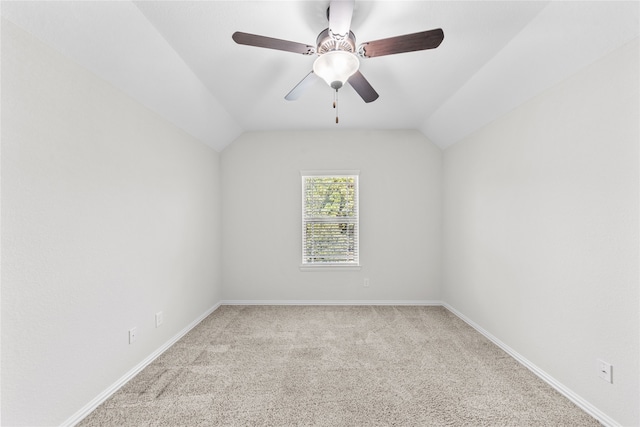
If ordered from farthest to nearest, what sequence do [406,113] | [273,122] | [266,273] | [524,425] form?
[266,273], [273,122], [406,113], [524,425]

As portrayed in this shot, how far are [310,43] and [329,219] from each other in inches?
96.2

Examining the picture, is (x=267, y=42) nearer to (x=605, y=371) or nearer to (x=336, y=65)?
(x=336, y=65)

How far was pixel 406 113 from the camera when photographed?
11.1 ft

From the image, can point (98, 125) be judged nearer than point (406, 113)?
Yes

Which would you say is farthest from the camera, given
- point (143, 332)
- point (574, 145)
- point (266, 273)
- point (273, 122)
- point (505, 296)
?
point (266, 273)

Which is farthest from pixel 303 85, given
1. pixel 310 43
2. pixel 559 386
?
pixel 559 386

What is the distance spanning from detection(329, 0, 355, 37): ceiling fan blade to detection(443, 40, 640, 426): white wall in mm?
1604

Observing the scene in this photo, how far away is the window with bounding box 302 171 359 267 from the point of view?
405 cm

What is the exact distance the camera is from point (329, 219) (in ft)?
13.3

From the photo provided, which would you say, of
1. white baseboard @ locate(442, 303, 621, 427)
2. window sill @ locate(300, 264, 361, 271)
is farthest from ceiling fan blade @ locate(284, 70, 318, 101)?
white baseboard @ locate(442, 303, 621, 427)

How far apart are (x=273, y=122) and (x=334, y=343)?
277cm

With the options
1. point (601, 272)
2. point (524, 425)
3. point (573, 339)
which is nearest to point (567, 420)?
point (524, 425)

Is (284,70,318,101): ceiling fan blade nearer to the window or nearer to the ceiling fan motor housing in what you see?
the ceiling fan motor housing

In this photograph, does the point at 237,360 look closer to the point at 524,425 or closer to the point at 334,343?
the point at 334,343
